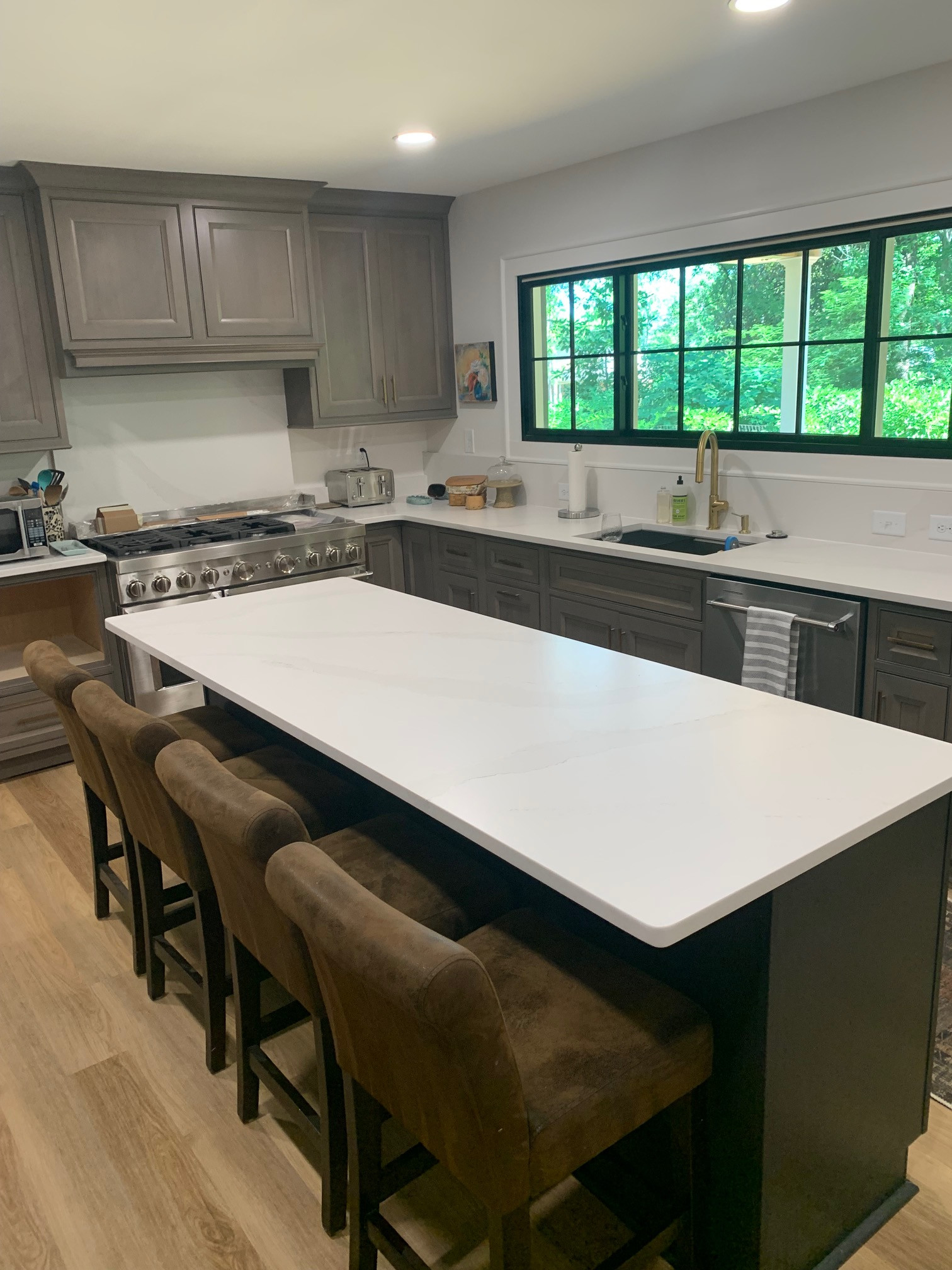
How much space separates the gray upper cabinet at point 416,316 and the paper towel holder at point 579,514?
40.6 inches

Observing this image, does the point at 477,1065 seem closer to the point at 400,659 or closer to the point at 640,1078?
the point at 640,1078

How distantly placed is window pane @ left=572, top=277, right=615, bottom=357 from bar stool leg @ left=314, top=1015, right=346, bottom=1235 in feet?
11.5

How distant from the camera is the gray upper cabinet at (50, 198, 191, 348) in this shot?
3916 millimetres

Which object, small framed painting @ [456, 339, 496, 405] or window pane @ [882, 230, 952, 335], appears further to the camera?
small framed painting @ [456, 339, 496, 405]

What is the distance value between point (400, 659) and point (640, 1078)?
3.82 feet

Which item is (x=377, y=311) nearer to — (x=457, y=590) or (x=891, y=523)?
(x=457, y=590)

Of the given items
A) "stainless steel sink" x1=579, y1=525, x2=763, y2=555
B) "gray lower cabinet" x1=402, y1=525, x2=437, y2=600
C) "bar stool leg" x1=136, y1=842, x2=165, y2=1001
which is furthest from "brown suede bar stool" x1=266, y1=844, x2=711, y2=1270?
"gray lower cabinet" x1=402, y1=525, x2=437, y2=600

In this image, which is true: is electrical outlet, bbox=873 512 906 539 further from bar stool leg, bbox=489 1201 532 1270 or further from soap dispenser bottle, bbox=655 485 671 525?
bar stool leg, bbox=489 1201 532 1270

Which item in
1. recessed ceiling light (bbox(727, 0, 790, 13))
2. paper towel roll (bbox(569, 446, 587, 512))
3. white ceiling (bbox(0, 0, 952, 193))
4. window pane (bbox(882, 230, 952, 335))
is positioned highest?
white ceiling (bbox(0, 0, 952, 193))

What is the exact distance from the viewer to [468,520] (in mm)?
4520

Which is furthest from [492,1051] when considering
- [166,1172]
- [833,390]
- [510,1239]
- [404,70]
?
[833,390]

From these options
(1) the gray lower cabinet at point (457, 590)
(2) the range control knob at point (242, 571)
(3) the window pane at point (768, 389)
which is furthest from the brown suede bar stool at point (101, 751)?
(3) the window pane at point (768, 389)

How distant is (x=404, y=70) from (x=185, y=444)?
2.32m

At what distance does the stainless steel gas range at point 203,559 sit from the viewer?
13.1 ft
